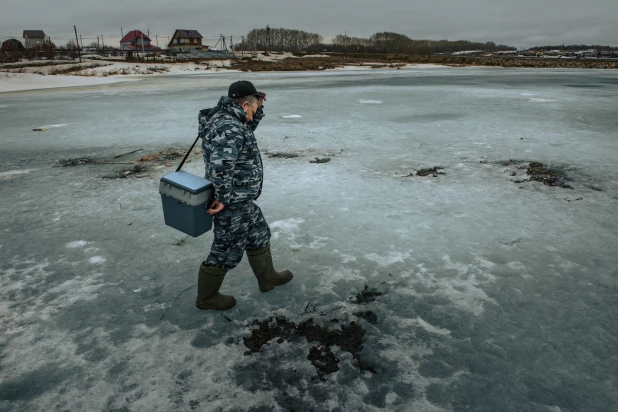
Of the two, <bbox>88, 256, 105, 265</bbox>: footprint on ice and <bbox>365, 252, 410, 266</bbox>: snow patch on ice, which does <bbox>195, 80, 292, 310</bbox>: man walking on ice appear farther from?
<bbox>88, 256, 105, 265</bbox>: footprint on ice

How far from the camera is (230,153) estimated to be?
255 cm

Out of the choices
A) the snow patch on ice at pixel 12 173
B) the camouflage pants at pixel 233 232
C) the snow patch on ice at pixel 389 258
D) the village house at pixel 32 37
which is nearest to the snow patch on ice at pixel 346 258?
the snow patch on ice at pixel 389 258

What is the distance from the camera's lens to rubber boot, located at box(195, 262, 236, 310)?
2926 millimetres

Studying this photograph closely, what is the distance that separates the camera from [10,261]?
12.3 ft

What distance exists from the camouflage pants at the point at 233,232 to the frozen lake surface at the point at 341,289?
0.46 m

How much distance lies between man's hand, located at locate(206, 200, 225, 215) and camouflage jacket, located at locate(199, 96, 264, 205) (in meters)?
0.03

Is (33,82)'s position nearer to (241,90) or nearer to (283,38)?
(241,90)

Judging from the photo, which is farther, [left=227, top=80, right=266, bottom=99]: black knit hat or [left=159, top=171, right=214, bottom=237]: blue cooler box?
[left=227, top=80, right=266, bottom=99]: black knit hat

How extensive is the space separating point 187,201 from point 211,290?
78 cm

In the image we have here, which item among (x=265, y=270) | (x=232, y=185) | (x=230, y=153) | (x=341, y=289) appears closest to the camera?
(x=230, y=153)

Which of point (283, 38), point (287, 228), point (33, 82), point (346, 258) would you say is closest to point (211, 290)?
point (346, 258)

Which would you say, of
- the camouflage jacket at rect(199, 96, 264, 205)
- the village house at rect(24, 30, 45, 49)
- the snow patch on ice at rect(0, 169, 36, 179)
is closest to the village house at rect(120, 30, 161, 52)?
the village house at rect(24, 30, 45, 49)

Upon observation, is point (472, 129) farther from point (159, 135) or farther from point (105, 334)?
point (105, 334)

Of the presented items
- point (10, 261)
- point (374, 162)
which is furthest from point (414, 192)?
point (10, 261)
